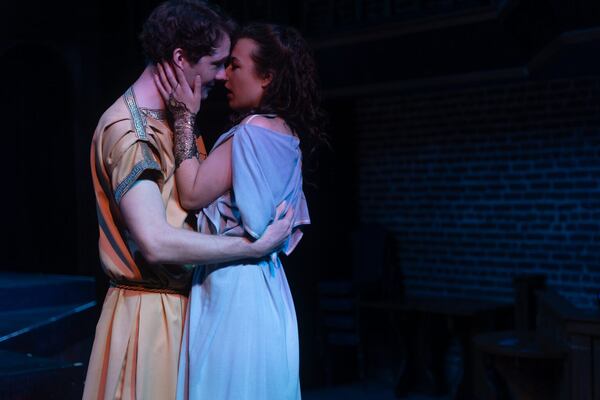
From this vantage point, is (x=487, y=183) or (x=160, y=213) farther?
(x=487, y=183)

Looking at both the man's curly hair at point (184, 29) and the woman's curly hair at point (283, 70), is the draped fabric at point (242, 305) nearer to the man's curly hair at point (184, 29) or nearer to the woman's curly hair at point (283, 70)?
the woman's curly hair at point (283, 70)

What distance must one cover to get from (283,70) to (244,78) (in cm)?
9

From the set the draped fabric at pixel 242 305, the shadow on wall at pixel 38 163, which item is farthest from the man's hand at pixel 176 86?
the shadow on wall at pixel 38 163

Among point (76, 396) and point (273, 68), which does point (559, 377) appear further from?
point (273, 68)

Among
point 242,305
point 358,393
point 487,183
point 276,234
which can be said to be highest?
point 487,183

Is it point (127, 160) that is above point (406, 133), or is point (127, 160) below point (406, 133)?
below

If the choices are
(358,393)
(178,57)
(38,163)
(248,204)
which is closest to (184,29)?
(178,57)

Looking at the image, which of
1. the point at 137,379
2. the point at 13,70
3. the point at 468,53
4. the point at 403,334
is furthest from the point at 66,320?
the point at 403,334

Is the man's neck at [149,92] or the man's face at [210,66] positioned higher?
the man's face at [210,66]

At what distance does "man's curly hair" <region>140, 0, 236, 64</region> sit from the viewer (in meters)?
1.79

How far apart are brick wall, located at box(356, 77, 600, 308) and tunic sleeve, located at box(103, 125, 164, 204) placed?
213 inches

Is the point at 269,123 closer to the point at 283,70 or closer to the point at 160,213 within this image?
the point at 283,70

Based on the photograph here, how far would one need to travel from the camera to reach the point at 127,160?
68.6 inches

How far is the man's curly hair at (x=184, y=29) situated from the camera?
5.87 ft
